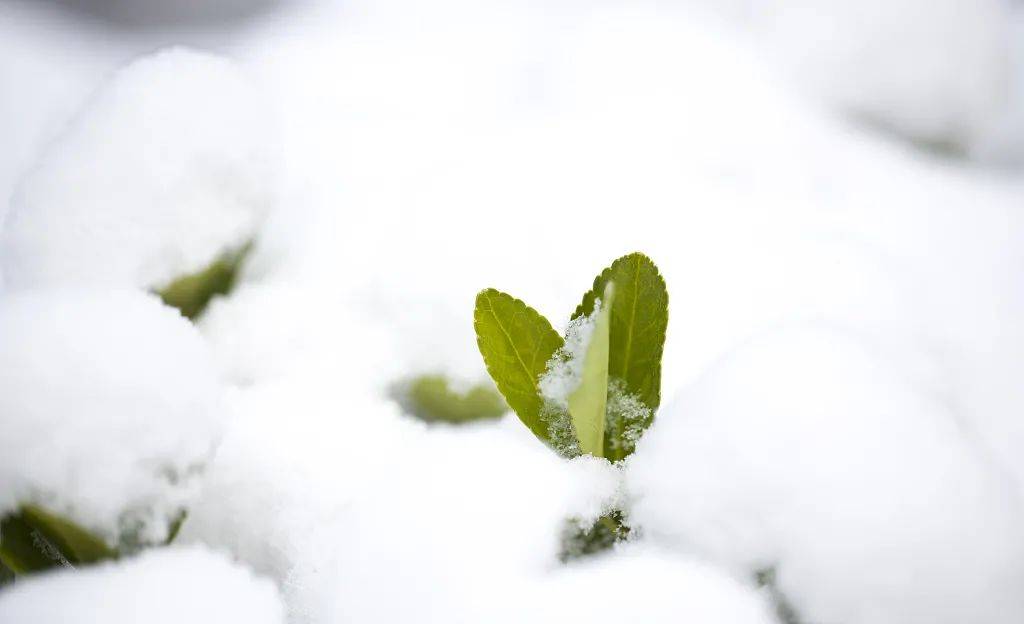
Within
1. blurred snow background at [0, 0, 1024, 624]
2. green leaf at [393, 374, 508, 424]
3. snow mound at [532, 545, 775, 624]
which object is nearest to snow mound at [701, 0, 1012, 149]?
blurred snow background at [0, 0, 1024, 624]

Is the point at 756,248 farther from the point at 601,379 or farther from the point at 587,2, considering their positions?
the point at 587,2

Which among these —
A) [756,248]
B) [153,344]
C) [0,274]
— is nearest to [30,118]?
[0,274]

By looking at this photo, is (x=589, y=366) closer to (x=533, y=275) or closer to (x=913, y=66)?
(x=533, y=275)

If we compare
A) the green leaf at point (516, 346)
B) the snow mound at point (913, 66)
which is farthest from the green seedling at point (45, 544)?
the snow mound at point (913, 66)

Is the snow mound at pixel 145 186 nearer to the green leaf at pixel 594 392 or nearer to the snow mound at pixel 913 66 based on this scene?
the green leaf at pixel 594 392

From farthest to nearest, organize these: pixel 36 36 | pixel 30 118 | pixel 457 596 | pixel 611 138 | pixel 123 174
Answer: pixel 36 36 → pixel 30 118 → pixel 611 138 → pixel 123 174 → pixel 457 596
